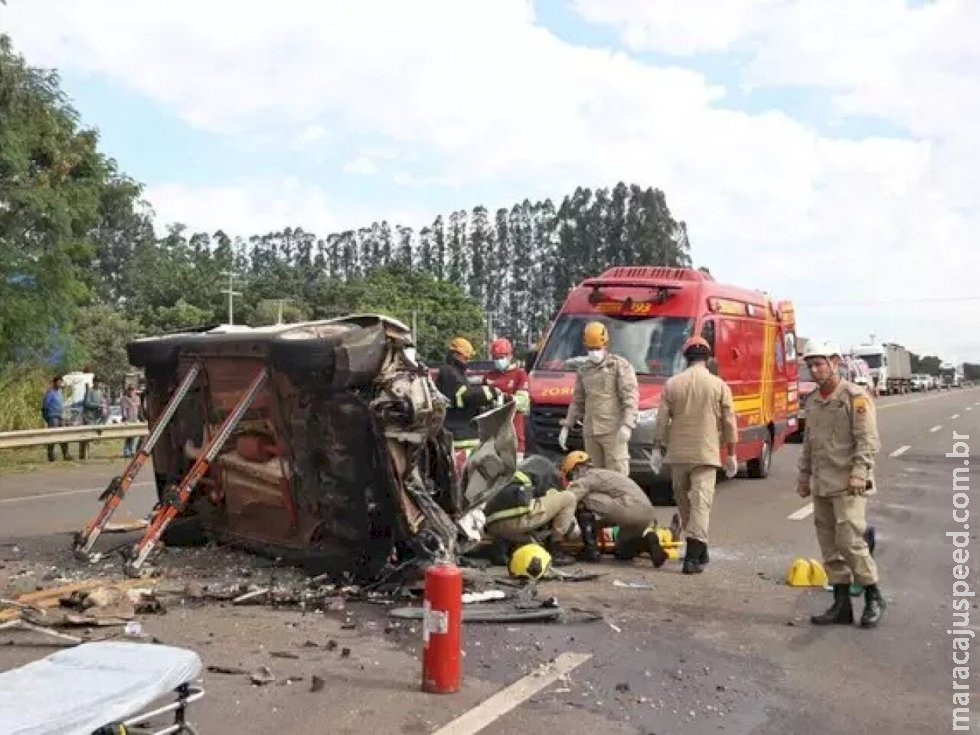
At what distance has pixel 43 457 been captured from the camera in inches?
777

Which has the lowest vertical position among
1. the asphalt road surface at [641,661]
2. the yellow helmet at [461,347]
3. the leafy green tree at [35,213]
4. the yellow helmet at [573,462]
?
the asphalt road surface at [641,661]

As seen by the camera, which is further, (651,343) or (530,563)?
(651,343)

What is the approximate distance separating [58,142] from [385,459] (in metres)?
15.4

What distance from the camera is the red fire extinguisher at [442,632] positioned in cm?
521

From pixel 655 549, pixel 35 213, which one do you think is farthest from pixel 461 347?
pixel 35 213

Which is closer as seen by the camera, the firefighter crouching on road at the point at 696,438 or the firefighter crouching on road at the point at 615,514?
the firefighter crouching on road at the point at 696,438

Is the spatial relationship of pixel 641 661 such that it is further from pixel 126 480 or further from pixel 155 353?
pixel 155 353

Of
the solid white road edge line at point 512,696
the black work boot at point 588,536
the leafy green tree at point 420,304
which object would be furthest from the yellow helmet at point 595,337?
the leafy green tree at point 420,304

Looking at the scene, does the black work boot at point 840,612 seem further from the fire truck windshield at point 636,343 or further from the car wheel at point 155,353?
the fire truck windshield at point 636,343

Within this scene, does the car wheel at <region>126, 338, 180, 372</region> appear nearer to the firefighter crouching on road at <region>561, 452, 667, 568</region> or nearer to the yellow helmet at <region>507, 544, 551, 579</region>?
the yellow helmet at <region>507, 544, 551, 579</region>

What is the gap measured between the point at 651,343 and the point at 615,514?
471cm

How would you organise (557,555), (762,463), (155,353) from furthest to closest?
1. (762,463)
2. (557,555)
3. (155,353)

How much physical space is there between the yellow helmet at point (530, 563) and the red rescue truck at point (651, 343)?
13.6ft

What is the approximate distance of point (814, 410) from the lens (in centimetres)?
722
